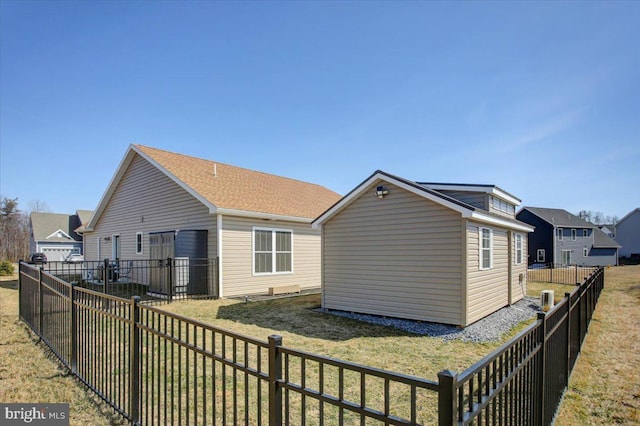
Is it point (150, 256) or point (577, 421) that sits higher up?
point (150, 256)

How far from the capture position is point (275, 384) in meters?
2.14

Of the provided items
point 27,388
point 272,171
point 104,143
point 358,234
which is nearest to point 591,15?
point 358,234

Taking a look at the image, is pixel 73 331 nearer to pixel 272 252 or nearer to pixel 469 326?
pixel 469 326

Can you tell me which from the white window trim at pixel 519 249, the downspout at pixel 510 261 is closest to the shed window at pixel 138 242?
the downspout at pixel 510 261

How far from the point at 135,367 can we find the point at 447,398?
322 centimetres

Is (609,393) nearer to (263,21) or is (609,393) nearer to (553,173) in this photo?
(263,21)

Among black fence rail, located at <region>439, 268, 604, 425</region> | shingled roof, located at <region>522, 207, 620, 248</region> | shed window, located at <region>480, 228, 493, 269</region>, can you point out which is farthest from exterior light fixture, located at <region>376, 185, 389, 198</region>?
shingled roof, located at <region>522, 207, 620, 248</region>

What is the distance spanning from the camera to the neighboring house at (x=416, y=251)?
8.24 m

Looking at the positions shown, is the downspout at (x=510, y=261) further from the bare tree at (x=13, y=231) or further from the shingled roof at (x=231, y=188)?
the bare tree at (x=13, y=231)

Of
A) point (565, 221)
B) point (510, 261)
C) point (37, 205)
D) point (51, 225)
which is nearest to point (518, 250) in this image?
point (510, 261)

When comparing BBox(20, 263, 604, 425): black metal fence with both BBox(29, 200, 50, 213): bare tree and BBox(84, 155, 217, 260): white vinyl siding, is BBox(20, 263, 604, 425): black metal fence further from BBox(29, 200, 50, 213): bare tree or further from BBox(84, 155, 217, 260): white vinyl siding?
BBox(29, 200, 50, 213): bare tree

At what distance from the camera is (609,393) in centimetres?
470

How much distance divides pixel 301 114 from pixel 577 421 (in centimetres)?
1416

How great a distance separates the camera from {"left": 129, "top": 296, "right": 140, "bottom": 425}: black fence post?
11.3 feet
